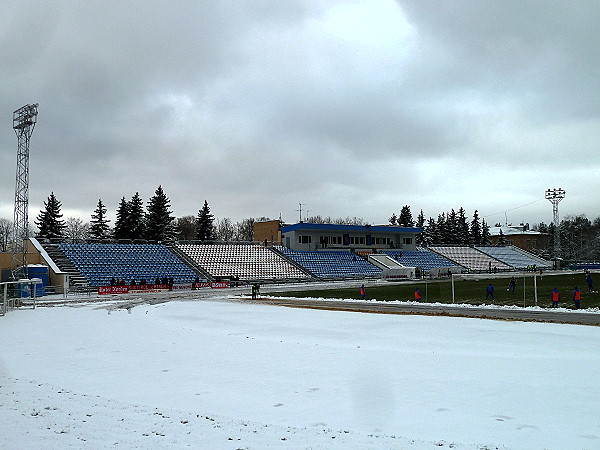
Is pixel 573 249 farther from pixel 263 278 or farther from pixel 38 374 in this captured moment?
pixel 38 374

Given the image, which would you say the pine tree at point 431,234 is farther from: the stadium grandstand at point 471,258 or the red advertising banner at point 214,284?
the red advertising banner at point 214,284

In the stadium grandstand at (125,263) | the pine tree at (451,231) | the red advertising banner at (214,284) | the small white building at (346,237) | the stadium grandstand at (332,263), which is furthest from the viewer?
the pine tree at (451,231)

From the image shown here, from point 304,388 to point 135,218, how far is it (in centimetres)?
6925

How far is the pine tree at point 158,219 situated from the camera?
75500 millimetres

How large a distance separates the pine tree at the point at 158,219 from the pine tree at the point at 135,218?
4.65 ft

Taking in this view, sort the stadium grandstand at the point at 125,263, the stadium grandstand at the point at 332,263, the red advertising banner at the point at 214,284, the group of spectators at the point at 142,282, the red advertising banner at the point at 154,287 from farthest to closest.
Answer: the stadium grandstand at the point at 332,263 → the red advertising banner at the point at 214,284 → the stadium grandstand at the point at 125,263 → the group of spectators at the point at 142,282 → the red advertising banner at the point at 154,287

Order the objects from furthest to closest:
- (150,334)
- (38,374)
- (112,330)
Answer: (112,330) < (150,334) < (38,374)

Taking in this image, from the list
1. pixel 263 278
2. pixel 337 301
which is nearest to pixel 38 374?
pixel 337 301

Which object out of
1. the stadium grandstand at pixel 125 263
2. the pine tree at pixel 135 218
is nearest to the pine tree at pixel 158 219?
the pine tree at pixel 135 218

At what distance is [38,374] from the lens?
37.7 feet

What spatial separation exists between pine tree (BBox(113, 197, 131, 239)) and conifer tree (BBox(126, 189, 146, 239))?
276 millimetres

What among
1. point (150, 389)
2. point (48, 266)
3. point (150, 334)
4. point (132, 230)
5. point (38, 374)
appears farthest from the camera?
point (132, 230)

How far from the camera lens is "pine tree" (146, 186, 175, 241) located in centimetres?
7550

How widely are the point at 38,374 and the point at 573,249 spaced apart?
145 meters
